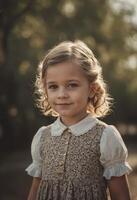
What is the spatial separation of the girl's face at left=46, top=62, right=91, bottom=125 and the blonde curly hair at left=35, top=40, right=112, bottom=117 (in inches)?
1.3

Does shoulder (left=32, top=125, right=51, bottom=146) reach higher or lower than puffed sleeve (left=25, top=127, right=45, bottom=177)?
higher

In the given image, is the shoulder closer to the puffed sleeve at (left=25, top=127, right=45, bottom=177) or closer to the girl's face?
the puffed sleeve at (left=25, top=127, right=45, bottom=177)

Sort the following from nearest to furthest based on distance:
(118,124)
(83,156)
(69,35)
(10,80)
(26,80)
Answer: (83,156) → (10,80) → (26,80) → (69,35) → (118,124)

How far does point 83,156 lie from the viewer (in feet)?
10.2

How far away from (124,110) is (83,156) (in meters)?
27.7

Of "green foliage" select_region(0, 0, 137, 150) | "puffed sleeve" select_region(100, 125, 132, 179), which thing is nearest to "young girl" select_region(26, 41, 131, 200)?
"puffed sleeve" select_region(100, 125, 132, 179)

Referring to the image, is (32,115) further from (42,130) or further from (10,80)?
(42,130)

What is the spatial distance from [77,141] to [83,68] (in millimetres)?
380

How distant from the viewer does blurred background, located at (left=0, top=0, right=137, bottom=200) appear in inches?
631

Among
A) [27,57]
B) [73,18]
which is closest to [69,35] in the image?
[73,18]

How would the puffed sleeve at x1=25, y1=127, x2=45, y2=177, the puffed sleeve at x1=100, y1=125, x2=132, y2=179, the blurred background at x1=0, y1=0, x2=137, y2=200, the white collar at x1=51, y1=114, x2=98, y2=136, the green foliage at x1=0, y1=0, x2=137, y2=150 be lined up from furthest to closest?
the green foliage at x1=0, y1=0, x2=137, y2=150, the blurred background at x1=0, y1=0, x2=137, y2=200, the puffed sleeve at x1=25, y1=127, x2=45, y2=177, the white collar at x1=51, y1=114, x2=98, y2=136, the puffed sleeve at x1=100, y1=125, x2=132, y2=179

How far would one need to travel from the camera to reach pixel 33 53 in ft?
70.9

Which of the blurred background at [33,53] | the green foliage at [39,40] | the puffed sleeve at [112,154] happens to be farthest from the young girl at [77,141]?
the green foliage at [39,40]

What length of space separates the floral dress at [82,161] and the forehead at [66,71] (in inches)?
10.2
